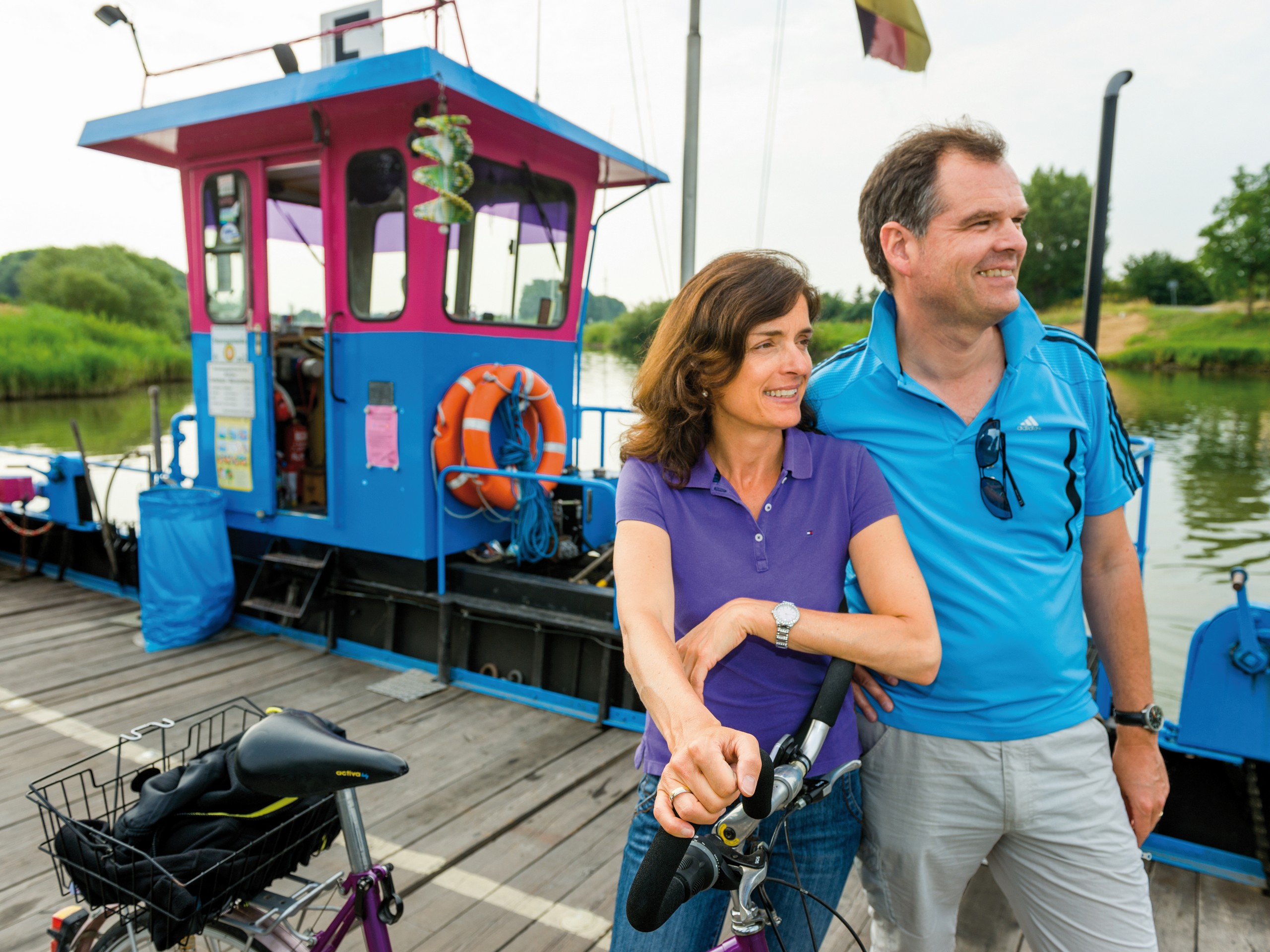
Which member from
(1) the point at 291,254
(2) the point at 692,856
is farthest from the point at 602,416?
(2) the point at 692,856

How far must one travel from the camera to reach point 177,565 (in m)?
4.30

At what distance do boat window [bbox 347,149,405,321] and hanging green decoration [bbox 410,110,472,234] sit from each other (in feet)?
0.94

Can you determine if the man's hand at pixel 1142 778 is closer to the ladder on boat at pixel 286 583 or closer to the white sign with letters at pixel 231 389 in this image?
the ladder on boat at pixel 286 583

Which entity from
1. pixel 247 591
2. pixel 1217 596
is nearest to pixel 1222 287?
pixel 1217 596

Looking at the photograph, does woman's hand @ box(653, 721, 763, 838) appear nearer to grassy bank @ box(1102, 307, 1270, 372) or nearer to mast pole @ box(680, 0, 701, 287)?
mast pole @ box(680, 0, 701, 287)

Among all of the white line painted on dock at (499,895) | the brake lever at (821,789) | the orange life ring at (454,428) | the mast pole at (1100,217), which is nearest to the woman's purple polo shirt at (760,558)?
the brake lever at (821,789)

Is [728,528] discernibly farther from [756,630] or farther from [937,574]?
[937,574]

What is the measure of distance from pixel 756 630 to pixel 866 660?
16 cm

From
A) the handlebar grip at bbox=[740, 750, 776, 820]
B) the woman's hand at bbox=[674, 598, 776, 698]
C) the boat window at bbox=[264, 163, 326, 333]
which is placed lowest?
the handlebar grip at bbox=[740, 750, 776, 820]

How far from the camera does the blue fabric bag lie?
4281 mm

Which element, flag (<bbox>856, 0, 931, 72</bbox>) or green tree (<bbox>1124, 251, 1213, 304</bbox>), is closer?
flag (<bbox>856, 0, 931, 72</bbox>)

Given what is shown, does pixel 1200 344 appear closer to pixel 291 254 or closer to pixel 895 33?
pixel 895 33

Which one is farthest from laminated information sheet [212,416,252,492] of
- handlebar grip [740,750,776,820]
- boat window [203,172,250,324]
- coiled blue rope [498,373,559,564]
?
handlebar grip [740,750,776,820]

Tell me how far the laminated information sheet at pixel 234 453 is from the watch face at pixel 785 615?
4.18 m
